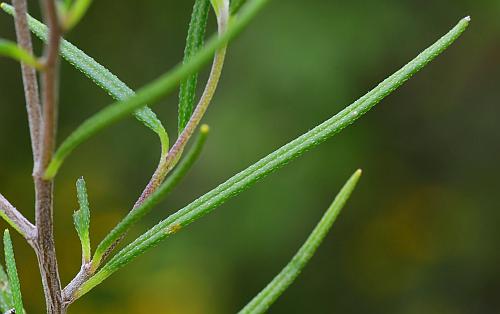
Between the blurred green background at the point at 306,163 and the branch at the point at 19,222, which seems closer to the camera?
the branch at the point at 19,222

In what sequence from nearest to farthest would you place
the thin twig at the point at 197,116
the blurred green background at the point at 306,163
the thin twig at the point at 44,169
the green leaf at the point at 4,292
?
1. the thin twig at the point at 44,169
2. the thin twig at the point at 197,116
3. the green leaf at the point at 4,292
4. the blurred green background at the point at 306,163

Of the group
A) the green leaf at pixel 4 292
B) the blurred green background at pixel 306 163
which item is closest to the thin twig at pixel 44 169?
the green leaf at pixel 4 292

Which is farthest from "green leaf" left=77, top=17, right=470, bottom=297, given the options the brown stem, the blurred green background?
the blurred green background

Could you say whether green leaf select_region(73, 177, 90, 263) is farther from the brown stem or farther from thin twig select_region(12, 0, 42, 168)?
thin twig select_region(12, 0, 42, 168)

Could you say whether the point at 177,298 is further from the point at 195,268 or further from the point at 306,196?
the point at 306,196

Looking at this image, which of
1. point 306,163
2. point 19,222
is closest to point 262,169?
point 19,222

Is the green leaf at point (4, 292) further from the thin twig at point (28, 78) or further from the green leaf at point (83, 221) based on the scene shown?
the thin twig at point (28, 78)
